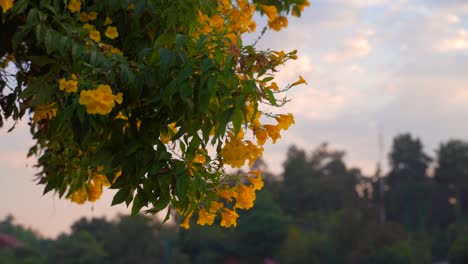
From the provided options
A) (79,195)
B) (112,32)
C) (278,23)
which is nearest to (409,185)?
(278,23)

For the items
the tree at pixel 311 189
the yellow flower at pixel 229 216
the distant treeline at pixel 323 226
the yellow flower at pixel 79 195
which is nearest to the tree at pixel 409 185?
the distant treeline at pixel 323 226

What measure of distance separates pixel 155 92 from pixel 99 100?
8.2 inches

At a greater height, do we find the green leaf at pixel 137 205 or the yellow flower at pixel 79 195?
the yellow flower at pixel 79 195

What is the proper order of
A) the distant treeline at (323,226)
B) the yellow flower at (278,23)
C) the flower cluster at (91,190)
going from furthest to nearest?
the distant treeline at (323,226) → the yellow flower at (278,23) → the flower cluster at (91,190)

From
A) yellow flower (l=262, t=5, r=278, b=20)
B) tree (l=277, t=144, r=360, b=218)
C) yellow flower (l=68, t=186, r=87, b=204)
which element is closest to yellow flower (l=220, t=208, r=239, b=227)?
yellow flower (l=68, t=186, r=87, b=204)

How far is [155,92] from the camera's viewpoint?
9.70ft

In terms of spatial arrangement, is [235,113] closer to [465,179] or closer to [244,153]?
[244,153]

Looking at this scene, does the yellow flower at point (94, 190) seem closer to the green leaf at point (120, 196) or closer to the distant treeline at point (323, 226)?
the green leaf at point (120, 196)

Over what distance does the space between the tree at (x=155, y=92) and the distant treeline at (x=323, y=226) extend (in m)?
28.1

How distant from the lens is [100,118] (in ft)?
9.83

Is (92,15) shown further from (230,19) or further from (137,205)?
(137,205)

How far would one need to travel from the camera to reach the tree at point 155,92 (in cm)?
291

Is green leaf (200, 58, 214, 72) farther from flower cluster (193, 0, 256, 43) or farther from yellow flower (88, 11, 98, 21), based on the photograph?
yellow flower (88, 11, 98, 21)

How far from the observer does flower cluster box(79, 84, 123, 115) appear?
2.86 m
